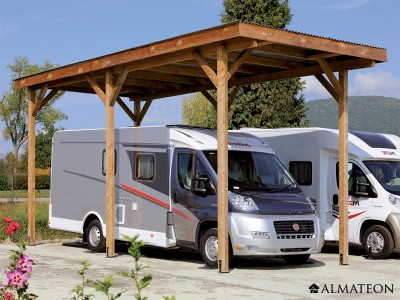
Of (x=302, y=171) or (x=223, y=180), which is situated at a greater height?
(x=302, y=171)

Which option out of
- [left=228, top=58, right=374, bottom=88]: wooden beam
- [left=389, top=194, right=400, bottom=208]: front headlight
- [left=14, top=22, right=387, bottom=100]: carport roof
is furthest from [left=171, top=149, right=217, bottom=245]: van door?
[left=389, top=194, right=400, bottom=208]: front headlight

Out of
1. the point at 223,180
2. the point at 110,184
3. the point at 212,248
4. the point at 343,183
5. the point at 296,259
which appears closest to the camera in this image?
the point at 223,180

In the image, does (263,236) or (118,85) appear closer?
(263,236)

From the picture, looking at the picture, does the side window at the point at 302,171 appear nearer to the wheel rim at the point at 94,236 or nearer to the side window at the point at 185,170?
the side window at the point at 185,170

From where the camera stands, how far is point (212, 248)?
1317 centimetres

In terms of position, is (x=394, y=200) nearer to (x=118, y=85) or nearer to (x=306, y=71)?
(x=306, y=71)

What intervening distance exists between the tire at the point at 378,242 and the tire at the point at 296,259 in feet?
5.68

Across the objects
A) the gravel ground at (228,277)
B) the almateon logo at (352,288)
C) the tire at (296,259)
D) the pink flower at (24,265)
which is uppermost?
the pink flower at (24,265)

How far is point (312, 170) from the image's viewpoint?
53.6 feet

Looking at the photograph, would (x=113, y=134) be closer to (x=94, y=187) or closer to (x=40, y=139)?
(x=94, y=187)

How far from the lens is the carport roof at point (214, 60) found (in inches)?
497

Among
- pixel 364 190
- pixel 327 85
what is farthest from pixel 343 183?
pixel 327 85

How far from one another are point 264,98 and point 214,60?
17.3m

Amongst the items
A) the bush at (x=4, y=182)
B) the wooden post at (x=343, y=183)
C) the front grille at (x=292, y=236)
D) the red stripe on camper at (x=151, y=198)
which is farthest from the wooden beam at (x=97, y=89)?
the bush at (x=4, y=182)
